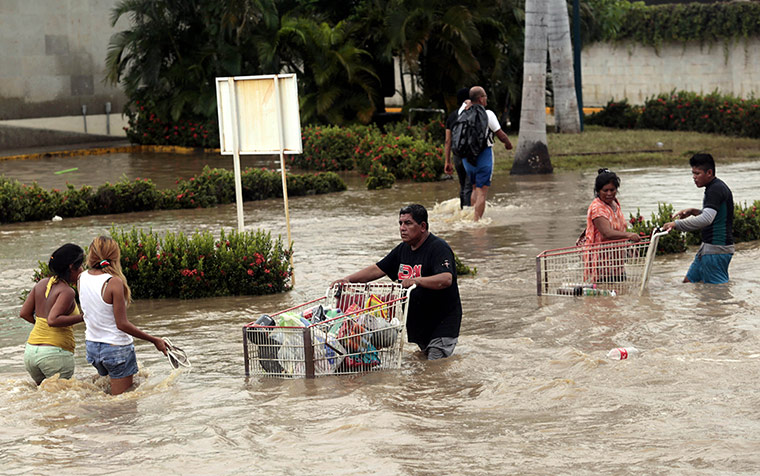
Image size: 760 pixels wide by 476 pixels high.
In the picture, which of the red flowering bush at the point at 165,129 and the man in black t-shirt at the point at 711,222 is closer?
the man in black t-shirt at the point at 711,222

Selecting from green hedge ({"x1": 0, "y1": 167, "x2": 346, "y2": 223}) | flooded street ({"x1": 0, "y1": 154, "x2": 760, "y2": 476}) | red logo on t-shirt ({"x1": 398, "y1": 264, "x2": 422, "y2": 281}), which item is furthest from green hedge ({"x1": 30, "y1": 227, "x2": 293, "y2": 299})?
green hedge ({"x1": 0, "y1": 167, "x2": 346, "y2": 223})

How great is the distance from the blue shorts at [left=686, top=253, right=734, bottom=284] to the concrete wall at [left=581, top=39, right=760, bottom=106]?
26156mm

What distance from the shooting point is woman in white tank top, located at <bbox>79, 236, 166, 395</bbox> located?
678 centimetres

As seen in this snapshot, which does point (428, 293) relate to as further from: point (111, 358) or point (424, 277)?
point (111, 358)

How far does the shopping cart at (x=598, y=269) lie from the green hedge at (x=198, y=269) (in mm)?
2749

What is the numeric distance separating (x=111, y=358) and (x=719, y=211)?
5.93 metres

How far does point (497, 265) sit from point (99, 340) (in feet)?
18.6

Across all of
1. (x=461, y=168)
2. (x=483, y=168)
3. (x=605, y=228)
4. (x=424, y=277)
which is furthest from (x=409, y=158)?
(x=424, y=277)

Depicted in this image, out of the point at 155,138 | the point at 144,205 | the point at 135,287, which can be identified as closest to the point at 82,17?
the point at 155,138

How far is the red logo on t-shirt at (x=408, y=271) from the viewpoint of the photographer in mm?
7551

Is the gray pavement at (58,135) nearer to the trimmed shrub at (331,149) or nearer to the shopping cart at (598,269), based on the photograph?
the trimmed shrub at (331,149)

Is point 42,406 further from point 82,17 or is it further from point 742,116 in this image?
point 82,17

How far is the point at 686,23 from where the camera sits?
3666 centimetres

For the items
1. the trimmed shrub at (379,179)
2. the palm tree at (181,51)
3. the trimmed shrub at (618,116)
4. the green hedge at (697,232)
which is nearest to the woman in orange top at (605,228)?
the green hedge at (697,232)
